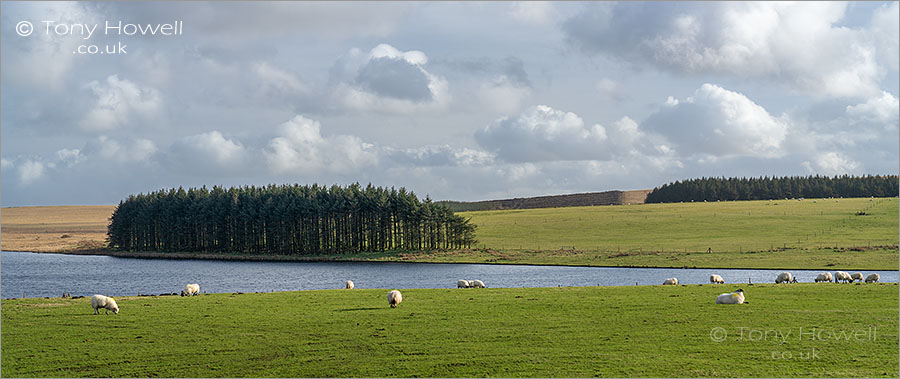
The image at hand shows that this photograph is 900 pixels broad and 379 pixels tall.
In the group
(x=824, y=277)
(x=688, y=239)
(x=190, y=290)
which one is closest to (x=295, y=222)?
(x=688, y=239)

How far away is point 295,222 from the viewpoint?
137 m

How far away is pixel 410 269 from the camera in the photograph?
308ft

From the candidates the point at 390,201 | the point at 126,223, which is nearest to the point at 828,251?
the point at 390,201

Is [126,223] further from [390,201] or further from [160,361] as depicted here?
[160,361]

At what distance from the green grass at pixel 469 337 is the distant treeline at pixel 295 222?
291ft

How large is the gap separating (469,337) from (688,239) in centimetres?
9842

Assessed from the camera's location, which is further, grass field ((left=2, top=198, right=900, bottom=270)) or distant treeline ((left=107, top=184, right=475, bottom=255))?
distant treeline ((left=107, top=184, right=475, bottom=255))

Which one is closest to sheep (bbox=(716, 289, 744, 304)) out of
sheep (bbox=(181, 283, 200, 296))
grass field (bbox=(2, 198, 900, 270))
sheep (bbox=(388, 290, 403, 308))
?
sheep (bbox=(388, 290, 403, 308))

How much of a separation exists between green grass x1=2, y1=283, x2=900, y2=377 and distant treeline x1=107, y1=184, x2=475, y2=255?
88.7m

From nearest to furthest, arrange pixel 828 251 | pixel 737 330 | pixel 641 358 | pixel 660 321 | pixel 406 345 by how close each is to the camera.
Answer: pixel 641 358
pixel 406 345
pixel 737 330
pixel 660 321
pixel 828 251

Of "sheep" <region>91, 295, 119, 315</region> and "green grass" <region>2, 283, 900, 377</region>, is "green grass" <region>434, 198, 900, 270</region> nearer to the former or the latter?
"green grass" <region>2, 283, 900, 377</region>

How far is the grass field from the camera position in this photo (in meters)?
90.5

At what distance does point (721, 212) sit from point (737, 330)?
445ft

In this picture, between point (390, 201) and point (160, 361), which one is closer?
point (160, 361)
